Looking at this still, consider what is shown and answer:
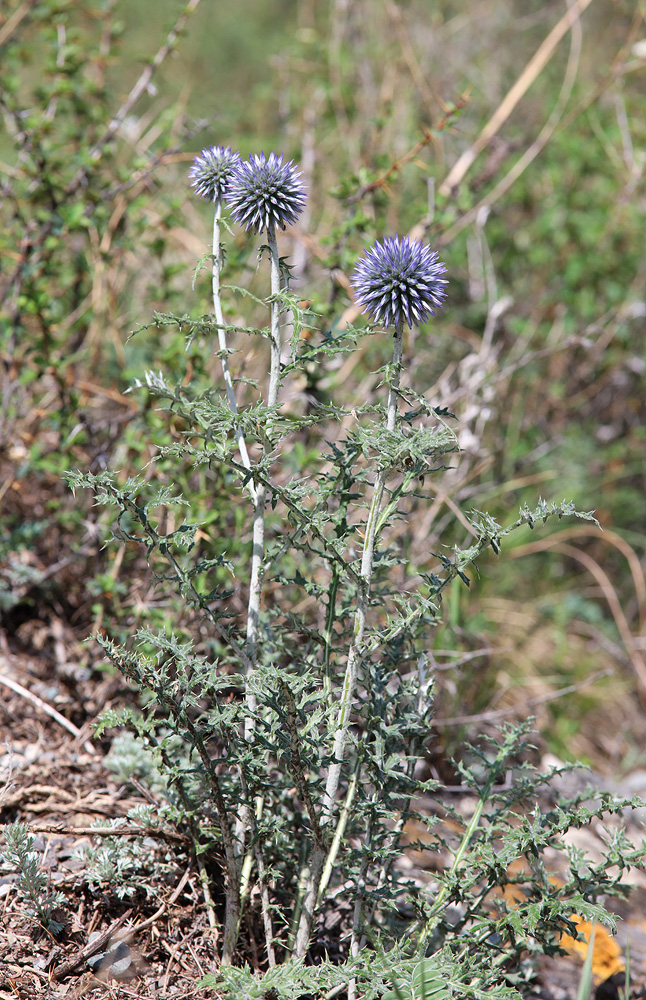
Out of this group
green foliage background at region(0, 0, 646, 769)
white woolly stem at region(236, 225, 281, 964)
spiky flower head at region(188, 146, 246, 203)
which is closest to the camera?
white woolly stem at region(236, 225, 281, 964)

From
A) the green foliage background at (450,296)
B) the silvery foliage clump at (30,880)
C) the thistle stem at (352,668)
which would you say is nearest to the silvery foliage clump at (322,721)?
the thistle stem at (352,668)

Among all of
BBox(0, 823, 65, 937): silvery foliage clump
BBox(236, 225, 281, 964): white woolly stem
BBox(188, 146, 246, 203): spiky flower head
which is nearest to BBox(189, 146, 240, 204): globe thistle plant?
BBox(188, 146, 246, 203): spiky flower head

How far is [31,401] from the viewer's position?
335 centimetres

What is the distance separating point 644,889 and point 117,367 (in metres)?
2.92

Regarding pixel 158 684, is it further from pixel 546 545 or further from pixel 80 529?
pixel 546 545

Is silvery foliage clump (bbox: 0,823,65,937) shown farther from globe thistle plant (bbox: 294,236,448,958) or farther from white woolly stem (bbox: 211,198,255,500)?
white woolly stem (bbox: 211,198,255,500)

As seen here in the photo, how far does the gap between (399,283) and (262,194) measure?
37 centimetres

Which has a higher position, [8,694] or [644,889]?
[8,694]

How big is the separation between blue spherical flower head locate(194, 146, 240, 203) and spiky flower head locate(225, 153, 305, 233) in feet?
0.07

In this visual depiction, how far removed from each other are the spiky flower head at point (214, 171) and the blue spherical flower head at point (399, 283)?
0.38m

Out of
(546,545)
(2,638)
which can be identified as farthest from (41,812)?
(546,545)

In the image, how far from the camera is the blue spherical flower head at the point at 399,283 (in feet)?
5.87

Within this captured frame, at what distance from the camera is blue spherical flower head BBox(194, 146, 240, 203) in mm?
1876

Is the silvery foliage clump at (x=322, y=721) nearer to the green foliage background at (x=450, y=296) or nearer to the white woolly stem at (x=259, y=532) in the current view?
the white woolly stem at (x=259, y=532)
